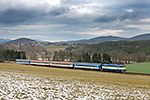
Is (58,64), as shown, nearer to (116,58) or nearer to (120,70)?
(120,70)

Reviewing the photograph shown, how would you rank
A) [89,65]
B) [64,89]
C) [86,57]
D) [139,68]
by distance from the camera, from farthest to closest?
[86,57] → [139,68] → [89,65] → [64,89]

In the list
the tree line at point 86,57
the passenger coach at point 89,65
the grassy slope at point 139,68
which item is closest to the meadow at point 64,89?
the passenger coach at point 89,65

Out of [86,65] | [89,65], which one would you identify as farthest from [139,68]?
[86,65]

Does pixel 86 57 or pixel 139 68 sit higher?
pixel 86 57

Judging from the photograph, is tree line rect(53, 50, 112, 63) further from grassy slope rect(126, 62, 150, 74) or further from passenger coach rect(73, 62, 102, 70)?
passenger coach rect(73, 62, 102, 70)

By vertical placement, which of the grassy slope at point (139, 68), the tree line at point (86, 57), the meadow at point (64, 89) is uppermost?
the tree line at point (86, 57)

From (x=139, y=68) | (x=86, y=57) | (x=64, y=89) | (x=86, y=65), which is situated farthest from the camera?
(x=86, y=57)

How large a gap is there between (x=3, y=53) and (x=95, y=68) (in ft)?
261

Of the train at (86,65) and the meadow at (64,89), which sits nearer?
the meadow at (64,89)

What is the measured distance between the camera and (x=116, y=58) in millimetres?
122125

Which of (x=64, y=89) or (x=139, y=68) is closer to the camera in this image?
(x=64, y=89)

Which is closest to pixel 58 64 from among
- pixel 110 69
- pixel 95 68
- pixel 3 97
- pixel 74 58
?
pixel 95 68

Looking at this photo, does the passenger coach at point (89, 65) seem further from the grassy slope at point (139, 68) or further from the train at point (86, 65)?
the grassy slope at point (139, 68)

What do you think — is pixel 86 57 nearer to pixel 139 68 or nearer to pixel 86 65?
pixel 139 68
